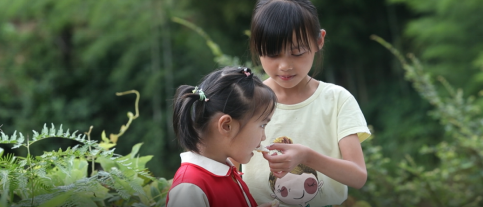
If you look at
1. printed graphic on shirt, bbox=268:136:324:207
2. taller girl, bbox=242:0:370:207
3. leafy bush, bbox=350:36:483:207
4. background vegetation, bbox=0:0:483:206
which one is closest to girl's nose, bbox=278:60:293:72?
taller girl, bbox=242:0:370:207

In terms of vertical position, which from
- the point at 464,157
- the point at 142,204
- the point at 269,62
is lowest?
the point at 464,157

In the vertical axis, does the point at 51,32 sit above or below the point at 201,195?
above

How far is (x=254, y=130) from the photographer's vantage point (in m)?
1.33

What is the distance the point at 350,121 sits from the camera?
4.75 ft

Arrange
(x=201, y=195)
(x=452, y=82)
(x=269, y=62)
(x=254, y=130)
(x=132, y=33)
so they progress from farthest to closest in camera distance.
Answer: (x=132, y=33)
(x=452, y=82)
(x=269, y=62)
(x=254, y=130)
(x=201, y=195)

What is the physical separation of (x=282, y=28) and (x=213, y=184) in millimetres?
524

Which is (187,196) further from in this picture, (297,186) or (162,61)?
(162,61)

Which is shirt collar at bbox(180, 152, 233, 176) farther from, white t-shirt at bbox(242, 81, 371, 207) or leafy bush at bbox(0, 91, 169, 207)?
white t-shirt at bbox(242, 81, 371, 207)

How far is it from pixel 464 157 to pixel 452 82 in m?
2.13

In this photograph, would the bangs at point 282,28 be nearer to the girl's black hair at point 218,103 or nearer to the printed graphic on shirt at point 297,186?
the girl's black hair at point 218,103

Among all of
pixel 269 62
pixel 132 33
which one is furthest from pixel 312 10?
pixel 132 33

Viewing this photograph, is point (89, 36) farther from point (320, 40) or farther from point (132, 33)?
point (320, 40)

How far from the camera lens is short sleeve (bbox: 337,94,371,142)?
1.43 meters

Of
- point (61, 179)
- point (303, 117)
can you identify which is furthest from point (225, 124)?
point (61, 179)
